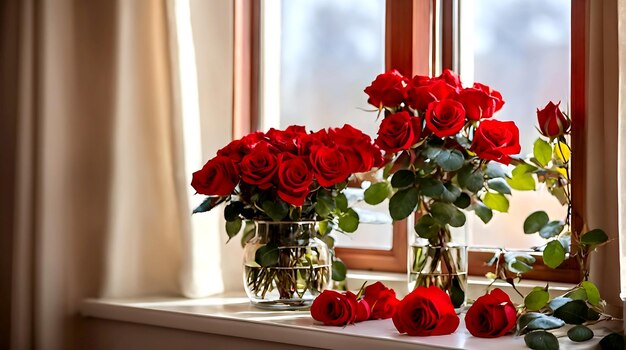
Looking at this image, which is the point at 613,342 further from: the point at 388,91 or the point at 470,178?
the point at 388,91

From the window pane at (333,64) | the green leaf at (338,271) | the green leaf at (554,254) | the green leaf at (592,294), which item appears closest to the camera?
the green leaf at (592,294)

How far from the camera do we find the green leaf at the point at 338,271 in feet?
7.22

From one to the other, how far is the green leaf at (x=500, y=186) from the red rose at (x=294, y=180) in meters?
0.41

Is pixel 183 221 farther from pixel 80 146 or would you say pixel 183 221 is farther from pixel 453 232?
pixel 453 232

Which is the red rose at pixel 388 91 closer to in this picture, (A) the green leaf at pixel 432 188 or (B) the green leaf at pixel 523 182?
(A) the green leaf at pixel 432 188

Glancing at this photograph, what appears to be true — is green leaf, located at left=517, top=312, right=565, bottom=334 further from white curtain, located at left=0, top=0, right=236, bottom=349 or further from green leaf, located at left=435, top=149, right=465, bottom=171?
white curtain, located at left=0, top=0, right=236, bottom=349

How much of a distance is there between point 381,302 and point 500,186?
Result: 37cm

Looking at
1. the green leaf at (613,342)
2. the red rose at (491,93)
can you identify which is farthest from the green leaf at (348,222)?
the green leaf at (613,342)

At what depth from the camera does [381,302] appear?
192 centimetres

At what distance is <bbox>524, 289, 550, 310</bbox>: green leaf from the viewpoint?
172cm

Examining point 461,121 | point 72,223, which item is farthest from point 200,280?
point 461,121

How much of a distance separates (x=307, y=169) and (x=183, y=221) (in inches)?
19.9

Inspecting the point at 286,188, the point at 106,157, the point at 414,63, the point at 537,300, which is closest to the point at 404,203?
the point at 286,188

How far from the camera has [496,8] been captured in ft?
7.18
